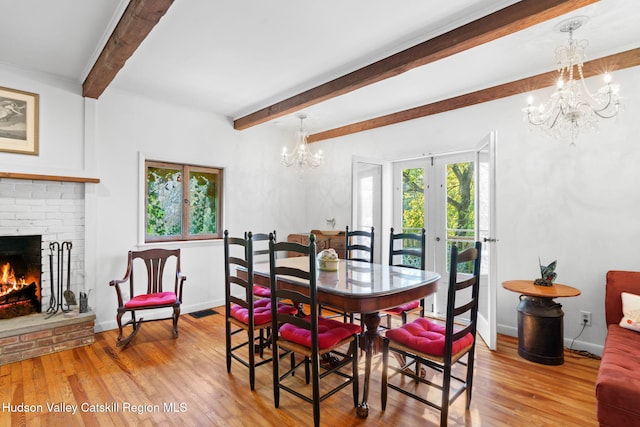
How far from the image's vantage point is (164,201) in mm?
4336

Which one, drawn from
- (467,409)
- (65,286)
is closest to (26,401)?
(65,286)

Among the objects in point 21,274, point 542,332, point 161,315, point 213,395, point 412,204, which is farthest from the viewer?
point 412,204

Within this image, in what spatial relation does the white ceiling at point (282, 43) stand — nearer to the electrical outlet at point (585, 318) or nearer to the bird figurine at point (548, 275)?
the bird figurine at point (548, 275)

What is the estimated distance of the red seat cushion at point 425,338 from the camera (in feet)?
6.77

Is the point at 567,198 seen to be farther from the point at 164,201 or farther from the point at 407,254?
the point at 164,201

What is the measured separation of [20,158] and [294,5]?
3046mm

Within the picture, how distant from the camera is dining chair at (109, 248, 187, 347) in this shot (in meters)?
3.51

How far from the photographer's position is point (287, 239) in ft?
18.0

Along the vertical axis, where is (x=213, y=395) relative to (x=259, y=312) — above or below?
below

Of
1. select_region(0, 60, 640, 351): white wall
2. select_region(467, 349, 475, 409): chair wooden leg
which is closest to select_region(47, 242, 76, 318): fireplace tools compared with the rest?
select_region(0, 60, 640, 351): white wall

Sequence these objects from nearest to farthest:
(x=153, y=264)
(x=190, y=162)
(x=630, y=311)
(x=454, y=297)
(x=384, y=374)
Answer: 1. (x=454, y=297)
2. (x=384, y=374)
3. (x=630, y=311)
4. (x=153, y=264)
5. (x=190, y=162)

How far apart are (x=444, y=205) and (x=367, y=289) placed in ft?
8.22

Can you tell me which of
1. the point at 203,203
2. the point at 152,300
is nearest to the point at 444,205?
the point at 203,203

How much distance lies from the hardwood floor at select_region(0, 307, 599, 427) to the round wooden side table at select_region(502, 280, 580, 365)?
0.10 meters
